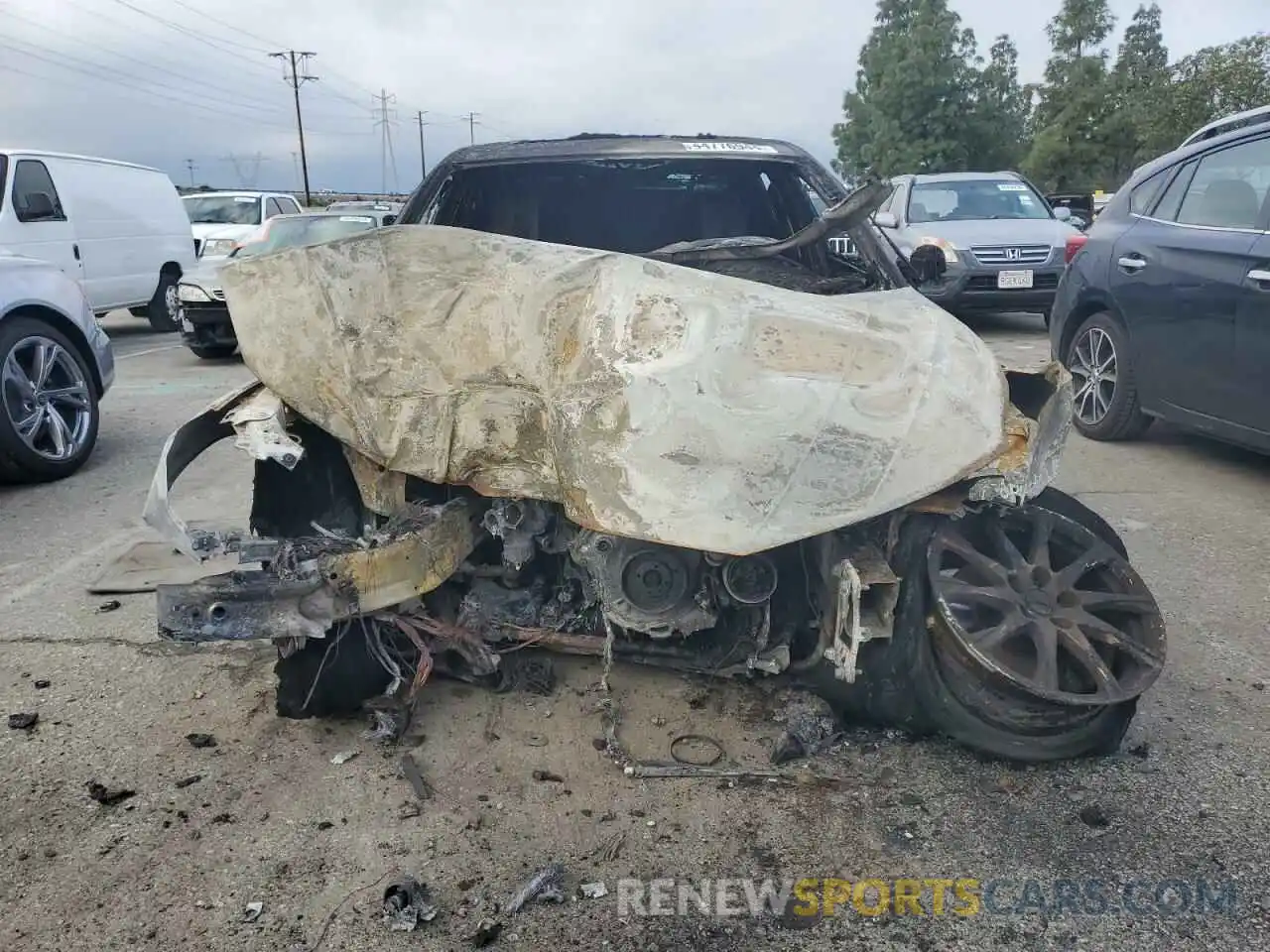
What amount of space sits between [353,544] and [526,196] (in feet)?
6.33

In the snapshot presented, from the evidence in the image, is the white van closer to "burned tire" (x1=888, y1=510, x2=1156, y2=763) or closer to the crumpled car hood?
the crumpled car hood

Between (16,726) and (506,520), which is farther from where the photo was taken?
(16,726)

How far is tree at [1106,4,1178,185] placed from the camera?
31.3 m

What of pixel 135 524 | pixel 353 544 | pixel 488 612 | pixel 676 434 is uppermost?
pixel 676 434

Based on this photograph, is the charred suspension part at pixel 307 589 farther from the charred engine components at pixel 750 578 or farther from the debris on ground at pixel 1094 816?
the debris on ground at pixel 1094 816

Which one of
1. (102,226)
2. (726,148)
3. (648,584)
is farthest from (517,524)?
(102,226)

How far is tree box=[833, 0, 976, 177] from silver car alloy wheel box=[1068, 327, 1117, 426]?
3856 cm

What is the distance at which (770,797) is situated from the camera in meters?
2.58

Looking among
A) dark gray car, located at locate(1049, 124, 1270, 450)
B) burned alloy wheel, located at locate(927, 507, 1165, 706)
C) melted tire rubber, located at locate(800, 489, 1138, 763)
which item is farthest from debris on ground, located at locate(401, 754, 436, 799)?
dark gray car, located at locate(1049, 124, 1270, 450)

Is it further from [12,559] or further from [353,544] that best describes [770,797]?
[12,559]

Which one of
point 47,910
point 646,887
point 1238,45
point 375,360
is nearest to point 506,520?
point 375,360

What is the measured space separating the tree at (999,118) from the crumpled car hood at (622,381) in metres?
44.7

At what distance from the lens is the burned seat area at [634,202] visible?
3.80 m

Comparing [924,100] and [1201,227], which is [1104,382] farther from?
[924,100]
